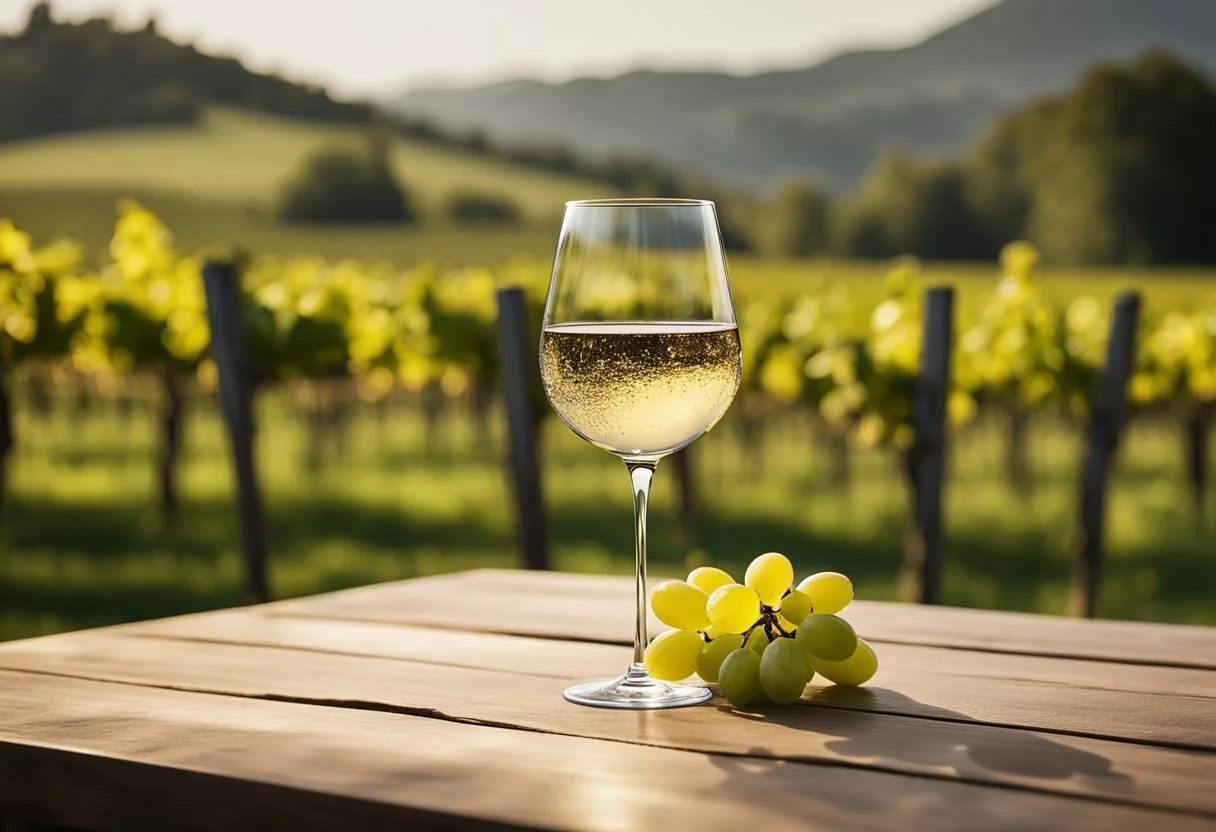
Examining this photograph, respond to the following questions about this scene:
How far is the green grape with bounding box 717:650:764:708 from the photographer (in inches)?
50.8

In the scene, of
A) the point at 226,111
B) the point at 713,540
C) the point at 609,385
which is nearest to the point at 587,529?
the point at 713,540

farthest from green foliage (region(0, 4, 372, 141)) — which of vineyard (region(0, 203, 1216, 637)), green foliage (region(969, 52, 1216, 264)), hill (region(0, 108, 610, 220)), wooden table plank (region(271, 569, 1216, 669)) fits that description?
wooden table plank (region(271, 569, 1216, 669))

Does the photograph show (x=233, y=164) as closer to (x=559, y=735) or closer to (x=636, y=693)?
(x=636, y=693)

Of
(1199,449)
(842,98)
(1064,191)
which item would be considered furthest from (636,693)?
(842,98)

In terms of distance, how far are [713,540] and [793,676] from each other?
27.1 ft

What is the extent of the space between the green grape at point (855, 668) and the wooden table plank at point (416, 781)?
0.66 ft

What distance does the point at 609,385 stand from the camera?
1339 mm

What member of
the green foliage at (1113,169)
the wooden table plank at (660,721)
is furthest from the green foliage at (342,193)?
the wooden table plank at (660,721)

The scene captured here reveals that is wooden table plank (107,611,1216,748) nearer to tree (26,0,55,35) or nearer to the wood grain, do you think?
the wood grain

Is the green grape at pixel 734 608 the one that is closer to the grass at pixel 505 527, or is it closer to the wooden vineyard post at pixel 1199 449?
the grass at pixel 505 527

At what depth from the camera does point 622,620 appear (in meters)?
1.74

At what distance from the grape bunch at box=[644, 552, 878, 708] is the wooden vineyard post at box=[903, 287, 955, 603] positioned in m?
3.14

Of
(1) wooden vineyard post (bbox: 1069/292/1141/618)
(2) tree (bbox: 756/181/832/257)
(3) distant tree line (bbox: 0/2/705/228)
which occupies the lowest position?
(1) wooden vineyard post (bbox: 1069/292/1141/618)

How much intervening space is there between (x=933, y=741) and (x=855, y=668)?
0.19 m
